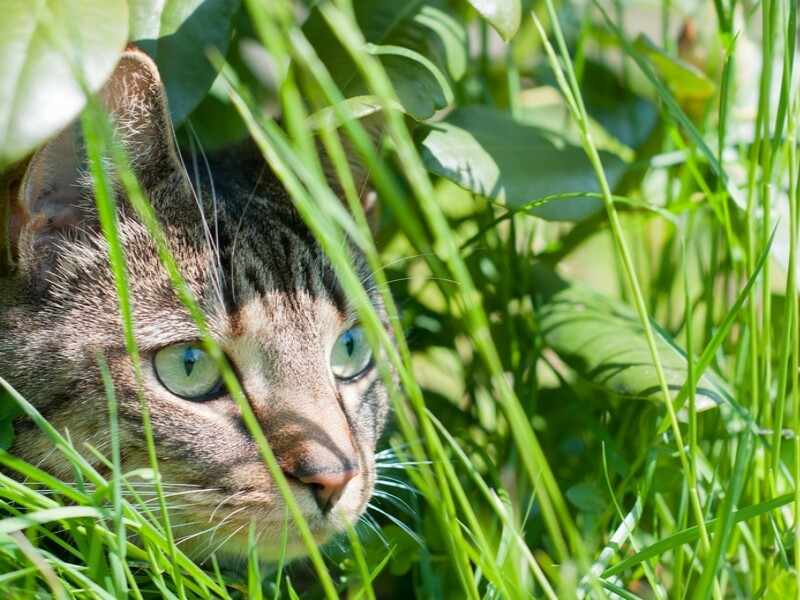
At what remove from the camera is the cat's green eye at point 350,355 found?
1277 millimetres

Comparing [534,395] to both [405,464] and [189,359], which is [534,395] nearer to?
[405,464]

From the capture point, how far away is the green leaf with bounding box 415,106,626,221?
3.73 feet

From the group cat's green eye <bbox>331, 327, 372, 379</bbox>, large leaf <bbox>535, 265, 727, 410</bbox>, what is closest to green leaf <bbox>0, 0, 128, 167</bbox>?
cat's green eye <bbox>331, 327, 372, 379</bbox>

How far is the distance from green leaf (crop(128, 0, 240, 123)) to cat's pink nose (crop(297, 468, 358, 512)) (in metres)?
0.51

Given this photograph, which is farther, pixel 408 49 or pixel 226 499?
pixel 408 49

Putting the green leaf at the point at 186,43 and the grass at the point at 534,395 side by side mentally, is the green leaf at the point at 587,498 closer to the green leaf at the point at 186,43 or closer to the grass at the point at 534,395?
the grass at the point at 534,395

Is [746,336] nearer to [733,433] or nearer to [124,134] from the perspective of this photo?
[733,433]

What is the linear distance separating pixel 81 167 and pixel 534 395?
2.51ft

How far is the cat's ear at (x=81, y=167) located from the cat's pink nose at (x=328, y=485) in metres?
0.44

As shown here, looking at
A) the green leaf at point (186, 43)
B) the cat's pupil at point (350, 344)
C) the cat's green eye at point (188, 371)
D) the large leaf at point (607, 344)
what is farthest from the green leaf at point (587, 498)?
the green leaf at point (186, 43)

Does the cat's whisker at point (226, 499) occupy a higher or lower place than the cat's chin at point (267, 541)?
higher

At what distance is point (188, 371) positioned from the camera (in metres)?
1.08

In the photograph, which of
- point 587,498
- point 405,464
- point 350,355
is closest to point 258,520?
point 405,464

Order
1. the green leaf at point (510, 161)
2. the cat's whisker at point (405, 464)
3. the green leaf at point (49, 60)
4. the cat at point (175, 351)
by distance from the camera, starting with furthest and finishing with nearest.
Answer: the green leaf at point (510, 161) → the cat at point (175, 351) → the cat's whisker at point (405, 464) → the green leaf at point (49, 60)
